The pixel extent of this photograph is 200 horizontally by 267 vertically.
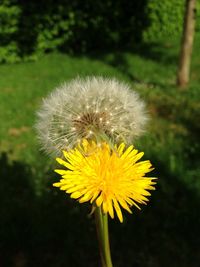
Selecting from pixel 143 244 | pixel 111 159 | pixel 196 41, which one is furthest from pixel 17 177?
pixel 196 41

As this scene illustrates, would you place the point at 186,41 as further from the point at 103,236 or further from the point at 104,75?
the point at 103,236

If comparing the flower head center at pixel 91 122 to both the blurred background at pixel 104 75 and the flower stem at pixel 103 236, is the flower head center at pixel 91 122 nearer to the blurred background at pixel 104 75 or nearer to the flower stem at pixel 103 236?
the flower stem at pixel 103 236

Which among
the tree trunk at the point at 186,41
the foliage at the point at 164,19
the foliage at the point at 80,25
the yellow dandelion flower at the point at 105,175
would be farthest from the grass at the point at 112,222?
the foliage at the point at 164,19

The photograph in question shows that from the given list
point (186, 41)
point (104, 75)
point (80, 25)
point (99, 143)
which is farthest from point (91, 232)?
point (80, 25)

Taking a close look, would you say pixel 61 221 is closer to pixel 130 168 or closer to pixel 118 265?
pixel 118 265

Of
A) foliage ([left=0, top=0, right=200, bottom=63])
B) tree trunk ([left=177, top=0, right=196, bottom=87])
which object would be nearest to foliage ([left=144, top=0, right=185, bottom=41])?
foliage ([left=0, top=0, right=200, bottom=63])
